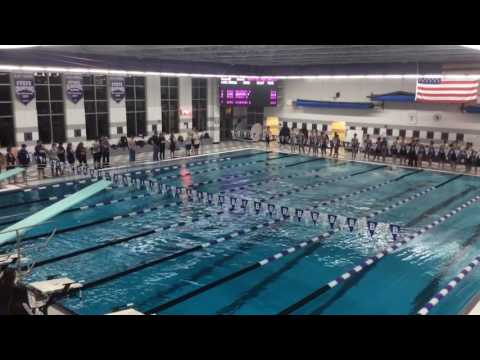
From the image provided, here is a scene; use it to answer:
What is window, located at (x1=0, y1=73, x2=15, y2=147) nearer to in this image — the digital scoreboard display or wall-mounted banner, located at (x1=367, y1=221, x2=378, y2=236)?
the digital scoreboard display

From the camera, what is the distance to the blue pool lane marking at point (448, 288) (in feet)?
21.5

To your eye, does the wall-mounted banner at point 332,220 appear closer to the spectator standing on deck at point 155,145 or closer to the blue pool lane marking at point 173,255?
the blue pool lane marking at point 173,255

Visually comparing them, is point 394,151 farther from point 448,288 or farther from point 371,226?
point 448,288

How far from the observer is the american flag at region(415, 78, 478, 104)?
1639 cm

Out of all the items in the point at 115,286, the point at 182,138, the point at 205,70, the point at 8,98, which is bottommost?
the point at 115,286

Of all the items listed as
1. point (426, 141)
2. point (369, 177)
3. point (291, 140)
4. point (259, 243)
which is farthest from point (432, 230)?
point (291, 140)

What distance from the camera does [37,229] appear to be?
32.6 ft

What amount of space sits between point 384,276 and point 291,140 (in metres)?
15.1

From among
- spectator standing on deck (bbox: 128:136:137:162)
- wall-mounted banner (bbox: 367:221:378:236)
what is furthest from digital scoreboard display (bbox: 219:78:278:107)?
wall-mounted banner (bbox: 367:221:378:236)

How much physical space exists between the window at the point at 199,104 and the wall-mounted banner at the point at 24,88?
8.50 metres

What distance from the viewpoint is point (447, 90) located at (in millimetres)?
16531

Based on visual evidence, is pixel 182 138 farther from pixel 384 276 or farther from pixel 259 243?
pixel 384 276

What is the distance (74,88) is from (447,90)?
14.2 m

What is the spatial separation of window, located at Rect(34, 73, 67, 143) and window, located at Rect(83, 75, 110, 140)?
1.10 m
